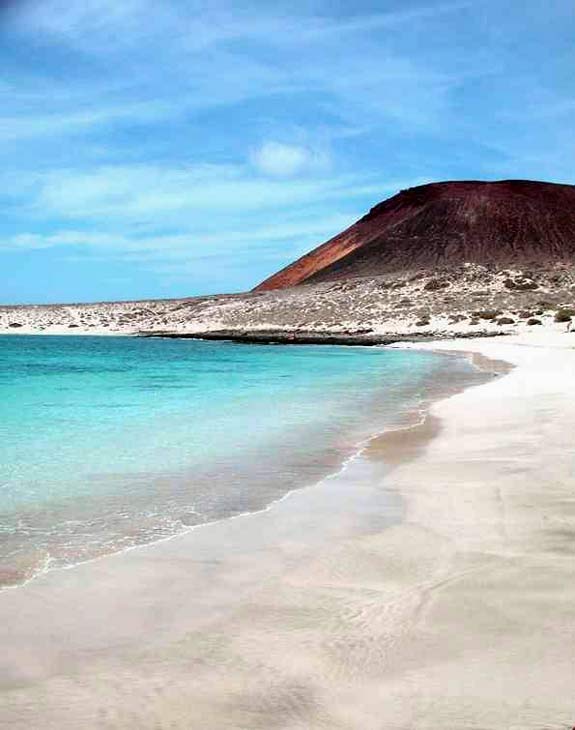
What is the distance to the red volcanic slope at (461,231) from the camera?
111 meters

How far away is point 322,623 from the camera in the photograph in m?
4.35

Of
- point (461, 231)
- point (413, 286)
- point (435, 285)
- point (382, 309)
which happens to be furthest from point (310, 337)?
point (461, 231)

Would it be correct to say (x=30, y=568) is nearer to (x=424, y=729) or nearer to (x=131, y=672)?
(x=131, y=672)

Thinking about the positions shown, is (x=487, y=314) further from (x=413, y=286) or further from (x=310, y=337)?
(x=413, y=286)

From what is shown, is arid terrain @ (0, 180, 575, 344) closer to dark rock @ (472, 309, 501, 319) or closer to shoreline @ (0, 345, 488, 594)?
dark rock @ (472, 309, 501, 319)

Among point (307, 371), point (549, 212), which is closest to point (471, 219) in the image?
point (549, 212)

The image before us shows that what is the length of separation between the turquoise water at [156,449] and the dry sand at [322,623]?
71 cm

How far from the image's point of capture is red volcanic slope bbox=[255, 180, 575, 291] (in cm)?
11069

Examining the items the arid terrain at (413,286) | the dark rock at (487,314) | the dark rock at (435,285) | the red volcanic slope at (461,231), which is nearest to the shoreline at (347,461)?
the arid terrain at (413,286)

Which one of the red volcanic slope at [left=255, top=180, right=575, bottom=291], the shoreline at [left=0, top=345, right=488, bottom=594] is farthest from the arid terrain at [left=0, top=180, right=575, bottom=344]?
the shoreline at [left=0, top=345, right=488, bottom=594]

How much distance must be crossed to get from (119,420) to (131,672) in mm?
11204

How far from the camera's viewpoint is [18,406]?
17.5 meters

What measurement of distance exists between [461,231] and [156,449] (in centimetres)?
11304

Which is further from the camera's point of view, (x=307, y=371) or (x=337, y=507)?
(x=307, y=371)
